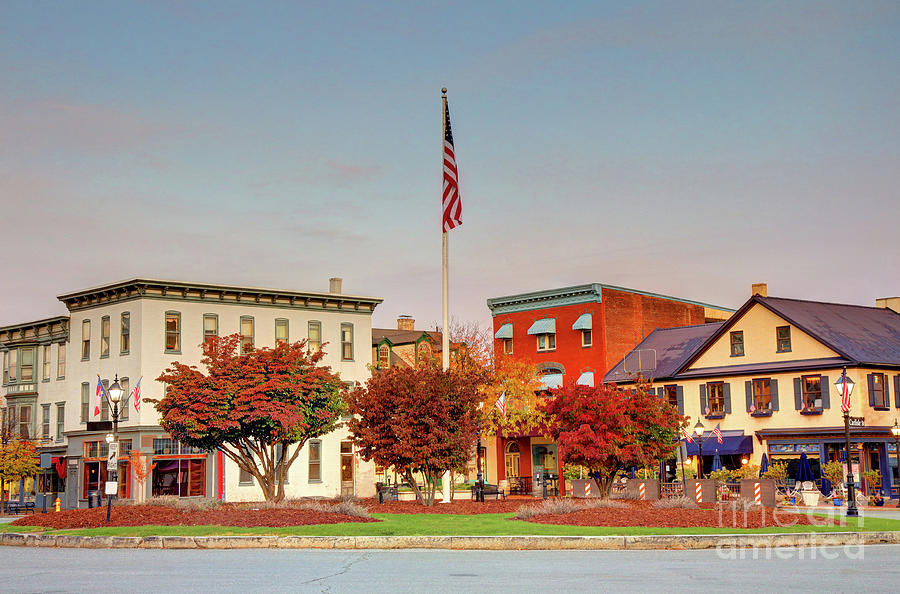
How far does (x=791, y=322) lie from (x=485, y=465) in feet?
79.3

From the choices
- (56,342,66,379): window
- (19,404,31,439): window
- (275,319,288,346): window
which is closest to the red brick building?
(275,319,288,346): window

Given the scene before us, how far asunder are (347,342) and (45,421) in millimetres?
18956

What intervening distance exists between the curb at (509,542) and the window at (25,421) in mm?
43396

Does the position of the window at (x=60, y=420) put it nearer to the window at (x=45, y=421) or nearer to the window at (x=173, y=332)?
the window at (x=45, y=421)

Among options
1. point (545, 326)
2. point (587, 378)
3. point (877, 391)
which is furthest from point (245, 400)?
point (545, 326)

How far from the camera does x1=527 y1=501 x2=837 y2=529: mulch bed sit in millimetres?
26750

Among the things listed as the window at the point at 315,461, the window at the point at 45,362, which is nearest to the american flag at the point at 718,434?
the window at the point at 315,461

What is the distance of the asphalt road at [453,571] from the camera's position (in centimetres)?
1588

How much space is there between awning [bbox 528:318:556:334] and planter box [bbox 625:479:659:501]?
84.6 feet

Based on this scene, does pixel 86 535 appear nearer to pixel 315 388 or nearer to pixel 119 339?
pixel 315 388

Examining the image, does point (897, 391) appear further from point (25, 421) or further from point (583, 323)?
point (25, 421)

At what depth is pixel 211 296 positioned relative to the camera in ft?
202

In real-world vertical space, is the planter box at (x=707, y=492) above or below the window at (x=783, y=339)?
below

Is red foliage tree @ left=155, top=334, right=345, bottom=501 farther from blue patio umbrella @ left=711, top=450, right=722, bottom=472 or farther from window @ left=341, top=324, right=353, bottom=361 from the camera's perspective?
window @ left=341, top=324, right=353, bottom=361
